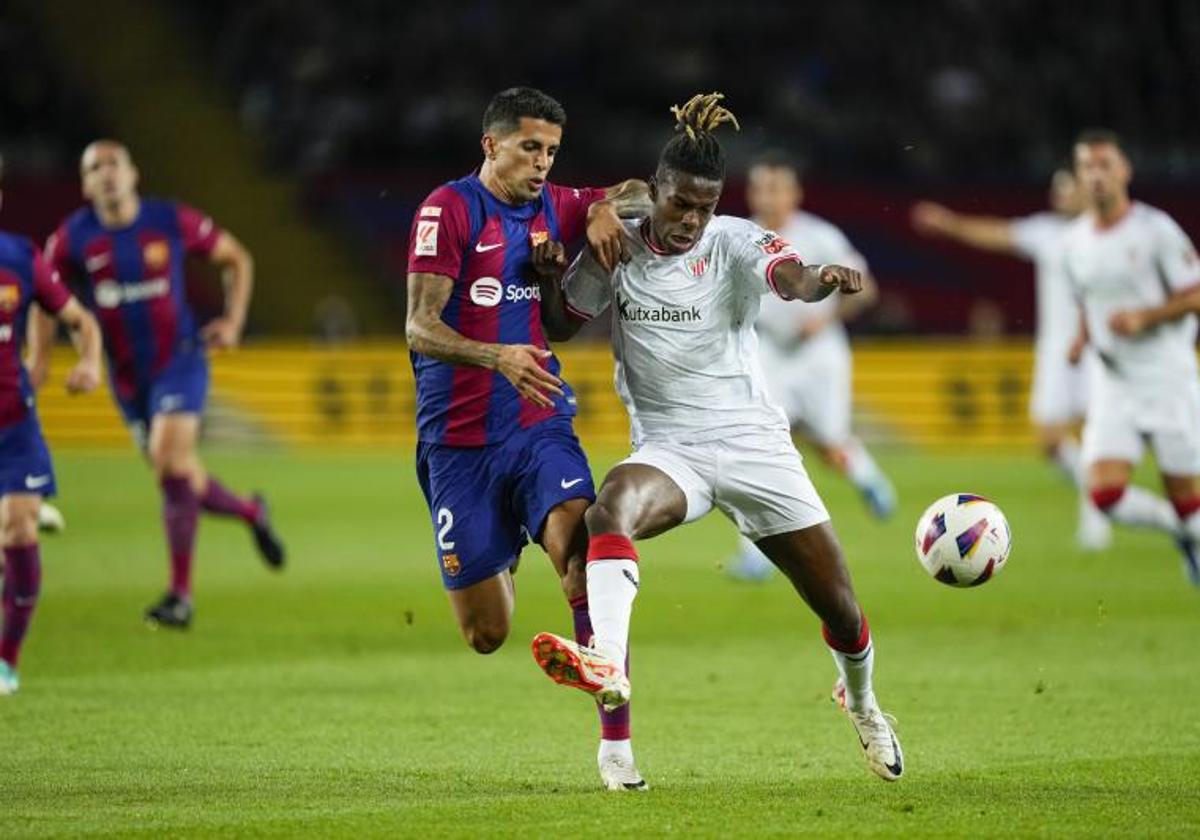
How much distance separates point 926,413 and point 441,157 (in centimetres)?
901

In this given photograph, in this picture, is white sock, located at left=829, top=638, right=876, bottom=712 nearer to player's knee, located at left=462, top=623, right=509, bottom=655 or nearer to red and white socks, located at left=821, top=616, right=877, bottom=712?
red and white socks, located at left=821, top=616, right=877, bottom=712

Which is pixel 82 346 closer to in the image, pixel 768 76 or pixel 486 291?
pixel 486 291

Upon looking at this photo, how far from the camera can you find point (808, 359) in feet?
49.6

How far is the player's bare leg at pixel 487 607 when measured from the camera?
7809 millimetres

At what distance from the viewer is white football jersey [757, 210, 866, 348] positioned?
14.4 metres

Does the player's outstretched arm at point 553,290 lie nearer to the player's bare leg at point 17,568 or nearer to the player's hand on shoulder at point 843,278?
the player's hand on shoulder at point 843,278

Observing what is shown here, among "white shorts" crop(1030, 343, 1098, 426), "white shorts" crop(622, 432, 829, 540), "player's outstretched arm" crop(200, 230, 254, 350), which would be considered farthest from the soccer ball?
"white shorts" crop(1030, 343, 1098, 426)

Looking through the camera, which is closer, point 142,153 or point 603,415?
point 603,415

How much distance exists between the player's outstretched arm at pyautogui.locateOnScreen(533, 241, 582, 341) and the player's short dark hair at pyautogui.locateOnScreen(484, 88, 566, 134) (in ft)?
1.52

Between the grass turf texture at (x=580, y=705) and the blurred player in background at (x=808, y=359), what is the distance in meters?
0.64

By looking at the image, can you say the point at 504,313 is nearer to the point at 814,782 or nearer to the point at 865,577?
the point at 814,782

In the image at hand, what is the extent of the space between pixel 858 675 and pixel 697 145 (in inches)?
80.3

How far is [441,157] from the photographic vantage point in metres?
31.0

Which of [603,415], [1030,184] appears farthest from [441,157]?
[1030,184]
